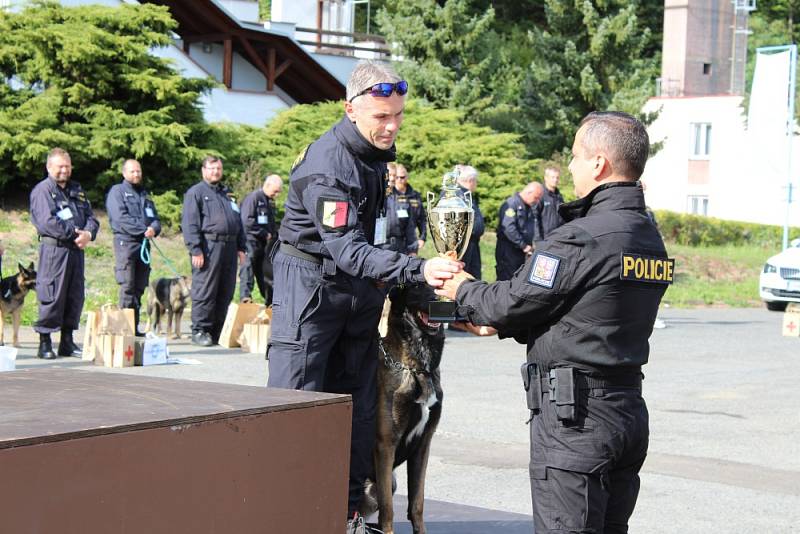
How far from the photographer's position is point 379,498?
4.88 meters

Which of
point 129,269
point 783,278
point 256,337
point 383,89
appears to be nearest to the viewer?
point 383,89

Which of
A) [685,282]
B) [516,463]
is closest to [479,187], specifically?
[685,282]

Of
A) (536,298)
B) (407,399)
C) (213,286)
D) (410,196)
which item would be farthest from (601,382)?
(410,196)

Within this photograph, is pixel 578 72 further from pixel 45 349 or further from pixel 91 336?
pixel 45 349

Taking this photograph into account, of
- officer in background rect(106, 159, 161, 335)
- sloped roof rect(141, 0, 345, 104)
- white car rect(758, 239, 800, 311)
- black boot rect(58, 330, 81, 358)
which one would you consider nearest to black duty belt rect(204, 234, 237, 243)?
officer in background rect(106, 159, 161, 335)

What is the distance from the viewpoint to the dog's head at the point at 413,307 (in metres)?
4.89

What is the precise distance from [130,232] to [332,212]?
8.74m

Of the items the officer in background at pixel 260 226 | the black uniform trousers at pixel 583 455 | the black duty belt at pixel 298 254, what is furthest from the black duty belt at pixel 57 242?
the black uniform trousers at pixel 583 455

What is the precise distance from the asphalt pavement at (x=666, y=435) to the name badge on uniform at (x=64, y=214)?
57.1 inches

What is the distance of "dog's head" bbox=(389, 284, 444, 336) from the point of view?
4.89 metres

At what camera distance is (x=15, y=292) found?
12.1 meters

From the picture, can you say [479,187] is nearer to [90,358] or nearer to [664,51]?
[90,358]

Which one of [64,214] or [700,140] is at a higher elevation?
[700,140]

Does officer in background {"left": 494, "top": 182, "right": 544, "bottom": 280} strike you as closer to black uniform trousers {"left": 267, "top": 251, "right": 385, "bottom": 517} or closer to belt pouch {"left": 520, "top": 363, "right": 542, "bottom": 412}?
black uniform trousers {"left": 267, "top": 251, "right": 385, "bottom": 517}
